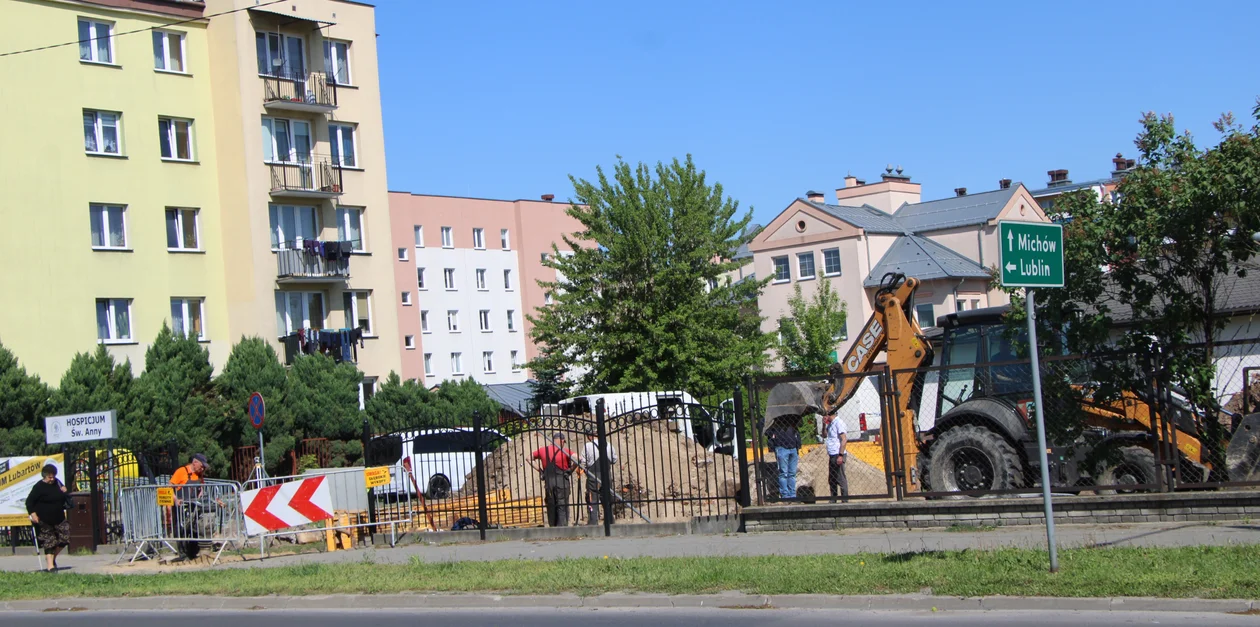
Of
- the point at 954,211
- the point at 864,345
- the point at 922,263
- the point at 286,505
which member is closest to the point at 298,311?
the point at 286,505

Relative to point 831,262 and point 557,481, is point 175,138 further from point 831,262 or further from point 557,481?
point 831,262

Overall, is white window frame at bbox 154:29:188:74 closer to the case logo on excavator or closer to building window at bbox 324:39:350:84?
building window at bbox 324:39:350:84

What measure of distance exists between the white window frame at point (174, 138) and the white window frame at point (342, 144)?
4.61 metres

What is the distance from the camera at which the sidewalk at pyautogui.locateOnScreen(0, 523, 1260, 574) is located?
1299 cm

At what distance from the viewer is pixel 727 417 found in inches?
725

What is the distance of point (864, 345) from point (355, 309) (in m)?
27.5

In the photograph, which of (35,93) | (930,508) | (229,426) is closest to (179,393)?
(229,426)

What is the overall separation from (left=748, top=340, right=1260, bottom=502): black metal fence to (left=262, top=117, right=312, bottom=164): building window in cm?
2751

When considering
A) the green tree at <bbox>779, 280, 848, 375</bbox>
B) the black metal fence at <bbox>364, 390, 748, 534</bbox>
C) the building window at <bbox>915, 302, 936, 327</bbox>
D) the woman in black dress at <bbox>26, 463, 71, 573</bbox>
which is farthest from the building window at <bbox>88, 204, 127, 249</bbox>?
the building window at <bbox>915, 302, 936, 327</bbox>

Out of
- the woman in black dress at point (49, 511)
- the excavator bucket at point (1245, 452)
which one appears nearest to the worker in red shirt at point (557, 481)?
the woman in black dress at point (49, 511)

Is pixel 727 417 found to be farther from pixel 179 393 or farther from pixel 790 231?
pixel 790 231

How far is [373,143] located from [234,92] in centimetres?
536

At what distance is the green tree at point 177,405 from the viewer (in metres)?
34.0

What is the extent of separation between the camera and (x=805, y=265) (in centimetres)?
6319
